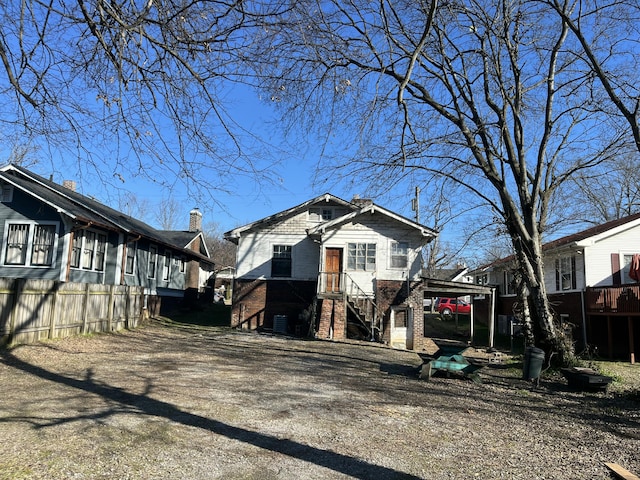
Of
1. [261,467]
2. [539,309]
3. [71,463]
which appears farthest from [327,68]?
[539,309]

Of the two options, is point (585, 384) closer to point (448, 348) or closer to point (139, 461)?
point (448, 348)

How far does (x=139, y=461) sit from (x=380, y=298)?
57.3 ft

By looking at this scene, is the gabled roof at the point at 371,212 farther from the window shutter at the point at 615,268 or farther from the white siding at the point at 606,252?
the window shutter at the point at 615,268

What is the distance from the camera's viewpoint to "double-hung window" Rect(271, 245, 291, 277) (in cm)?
2388

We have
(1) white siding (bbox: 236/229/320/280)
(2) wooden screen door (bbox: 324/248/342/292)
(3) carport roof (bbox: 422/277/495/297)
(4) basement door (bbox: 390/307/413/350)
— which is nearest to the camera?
(3) carport roof (bbox: 422/277/495/297)

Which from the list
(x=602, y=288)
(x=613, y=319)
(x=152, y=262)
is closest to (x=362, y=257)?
(x=602, y=288)

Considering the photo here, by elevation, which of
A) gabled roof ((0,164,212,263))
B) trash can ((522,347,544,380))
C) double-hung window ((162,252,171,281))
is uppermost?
gabled roof ((0,164,212,263))

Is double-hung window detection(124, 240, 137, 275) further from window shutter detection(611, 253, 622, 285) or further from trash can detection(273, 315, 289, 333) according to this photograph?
window shutter detection(611, 253, 622, 285)

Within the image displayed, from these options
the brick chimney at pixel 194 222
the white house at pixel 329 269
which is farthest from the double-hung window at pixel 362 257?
the brick chimney at pixel 194 222

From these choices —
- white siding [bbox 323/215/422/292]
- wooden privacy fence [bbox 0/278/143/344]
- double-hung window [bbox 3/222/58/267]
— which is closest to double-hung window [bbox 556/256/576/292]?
white siding [bbox 323/215/422/292]

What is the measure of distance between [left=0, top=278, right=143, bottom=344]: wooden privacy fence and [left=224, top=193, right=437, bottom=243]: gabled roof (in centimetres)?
705

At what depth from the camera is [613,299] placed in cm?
1838

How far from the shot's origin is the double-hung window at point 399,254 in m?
22.2

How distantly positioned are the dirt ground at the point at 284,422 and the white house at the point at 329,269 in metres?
8.68
